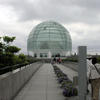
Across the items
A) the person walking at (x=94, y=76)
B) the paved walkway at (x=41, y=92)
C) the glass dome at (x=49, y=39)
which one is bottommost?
the paved walkway at (x=41, y=92)

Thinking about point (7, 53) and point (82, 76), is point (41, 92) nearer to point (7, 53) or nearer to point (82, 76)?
point (7, 53)

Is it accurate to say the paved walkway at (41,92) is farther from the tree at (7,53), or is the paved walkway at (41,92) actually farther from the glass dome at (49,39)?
the glass dome at (49,39)

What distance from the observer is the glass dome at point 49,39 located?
98.3 metres

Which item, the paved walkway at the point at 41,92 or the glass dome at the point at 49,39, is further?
the glass dome at the point at 49,39

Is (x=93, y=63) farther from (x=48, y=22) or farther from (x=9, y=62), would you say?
(x=48, y=22)

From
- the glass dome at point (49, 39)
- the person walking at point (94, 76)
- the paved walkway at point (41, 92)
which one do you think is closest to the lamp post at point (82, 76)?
the person walking at point (94, 76)

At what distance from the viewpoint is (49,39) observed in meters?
97.2

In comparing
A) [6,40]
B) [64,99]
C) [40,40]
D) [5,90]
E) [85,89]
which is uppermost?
[40,40]

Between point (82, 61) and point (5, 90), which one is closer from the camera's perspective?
point (82, 61)

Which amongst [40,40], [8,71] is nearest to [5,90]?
[8,71]

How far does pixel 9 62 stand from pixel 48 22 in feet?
313

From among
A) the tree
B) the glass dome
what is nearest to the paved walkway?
the tree

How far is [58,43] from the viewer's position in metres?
100

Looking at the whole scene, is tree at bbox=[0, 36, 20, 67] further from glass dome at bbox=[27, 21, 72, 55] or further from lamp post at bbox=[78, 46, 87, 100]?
glass dome at bbox=[27, 21, 72, 55]
